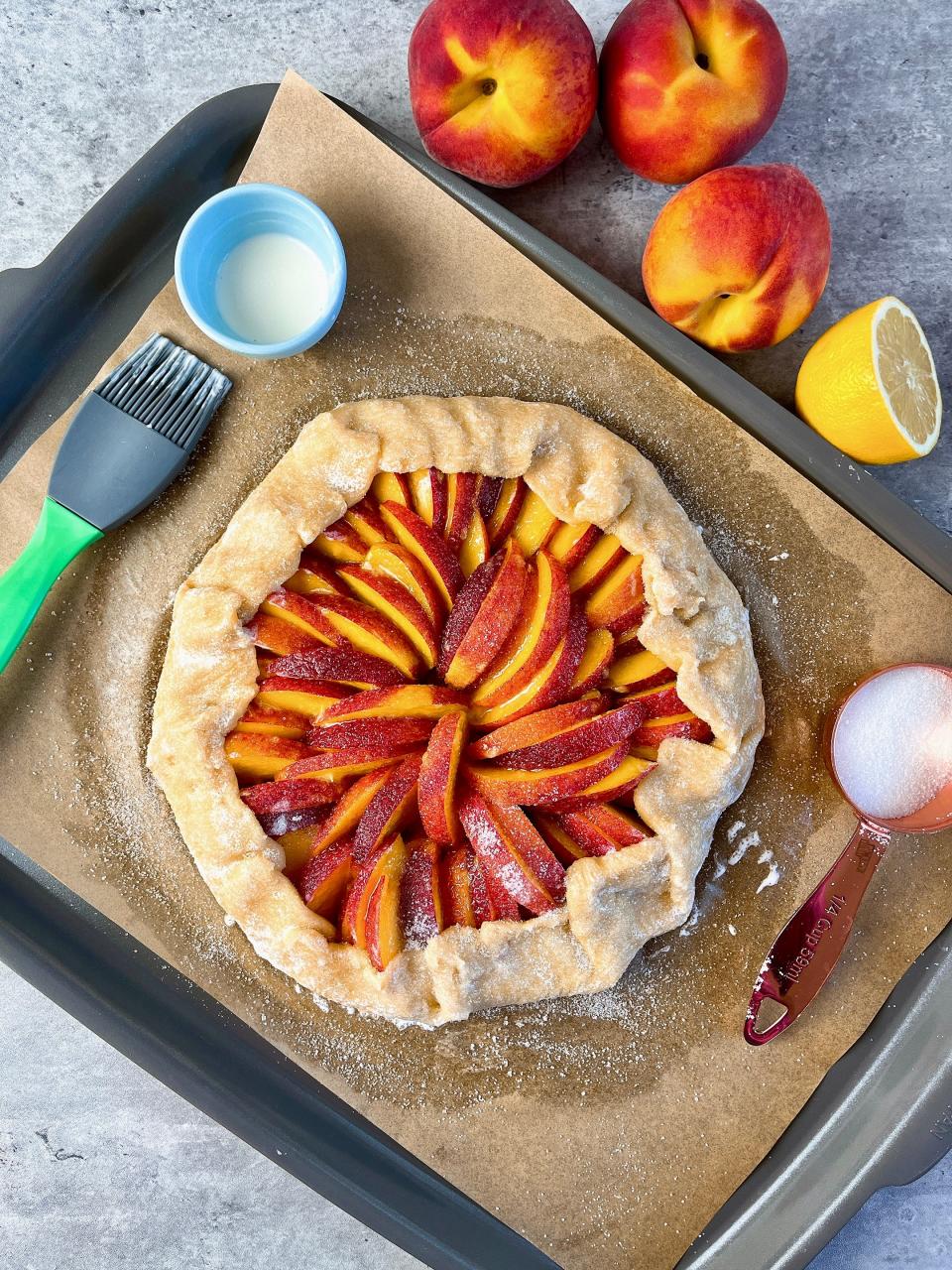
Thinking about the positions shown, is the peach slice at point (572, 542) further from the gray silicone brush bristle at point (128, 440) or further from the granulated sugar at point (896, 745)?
the gray silicone brush bristle at point (128, 440)

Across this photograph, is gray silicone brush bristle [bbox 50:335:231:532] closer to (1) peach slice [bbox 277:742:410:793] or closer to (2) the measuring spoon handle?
(1) peach slice [bbox 277:742:410:793]

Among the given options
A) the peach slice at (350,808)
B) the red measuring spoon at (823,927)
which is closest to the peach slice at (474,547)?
the peach slice at (350,808)

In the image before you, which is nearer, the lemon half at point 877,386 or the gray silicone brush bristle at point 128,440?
the lemon half at point 877,386

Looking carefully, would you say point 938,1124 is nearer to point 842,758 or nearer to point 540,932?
point 842,758

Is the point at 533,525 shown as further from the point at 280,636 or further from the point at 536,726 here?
the point at 280,636

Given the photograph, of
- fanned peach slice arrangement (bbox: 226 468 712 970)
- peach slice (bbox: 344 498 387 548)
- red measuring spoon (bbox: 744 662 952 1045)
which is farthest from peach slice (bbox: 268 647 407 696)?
red measuring spoon (bbox: 744 662 952 1045)

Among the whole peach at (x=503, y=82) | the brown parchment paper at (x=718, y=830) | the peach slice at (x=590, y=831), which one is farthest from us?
the brown parchment paper at (x=718, y=830)

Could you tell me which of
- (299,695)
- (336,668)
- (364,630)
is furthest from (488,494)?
(299,695)

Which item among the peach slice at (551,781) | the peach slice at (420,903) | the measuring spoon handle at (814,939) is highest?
the peach slice at (551,781)
